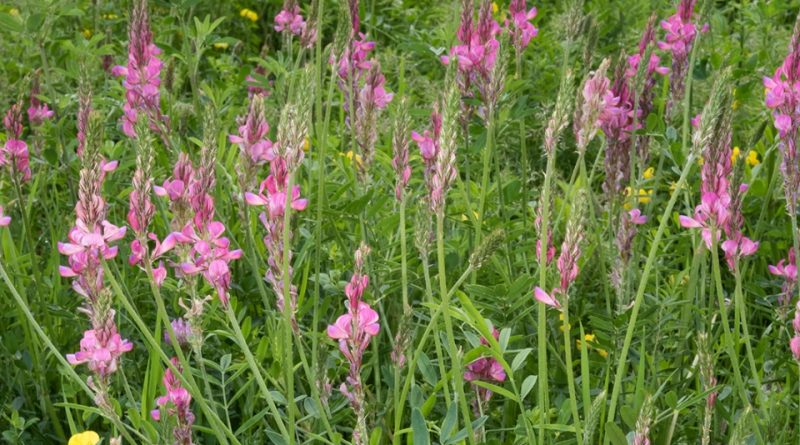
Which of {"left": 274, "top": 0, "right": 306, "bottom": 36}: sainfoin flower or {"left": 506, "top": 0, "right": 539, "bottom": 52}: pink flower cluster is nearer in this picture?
{"left": 506, "top": 0, "right": 539, "bottom": 52}: pink flower cluster

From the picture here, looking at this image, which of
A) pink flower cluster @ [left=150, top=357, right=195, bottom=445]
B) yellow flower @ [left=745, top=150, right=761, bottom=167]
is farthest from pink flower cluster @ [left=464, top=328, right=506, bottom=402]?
yellow flower @ [left=745, top=150, right=761, bottom=167]

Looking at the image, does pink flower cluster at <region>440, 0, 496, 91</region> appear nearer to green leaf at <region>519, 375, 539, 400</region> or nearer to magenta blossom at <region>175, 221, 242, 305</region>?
green leaf at <region>519, 375, 539, 400</region>

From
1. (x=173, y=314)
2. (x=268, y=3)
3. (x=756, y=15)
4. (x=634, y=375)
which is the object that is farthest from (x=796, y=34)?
(x=268, y=3)

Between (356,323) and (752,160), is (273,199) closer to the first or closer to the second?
(356,323)

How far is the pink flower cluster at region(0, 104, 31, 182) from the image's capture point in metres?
2.32

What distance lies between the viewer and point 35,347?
240cm

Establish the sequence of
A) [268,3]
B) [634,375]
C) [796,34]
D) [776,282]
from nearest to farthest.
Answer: [796,34] → [634,375] → [776,282] → [268,3]

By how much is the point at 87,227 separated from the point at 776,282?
171cm

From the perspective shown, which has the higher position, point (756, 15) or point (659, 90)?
point (756, 15)

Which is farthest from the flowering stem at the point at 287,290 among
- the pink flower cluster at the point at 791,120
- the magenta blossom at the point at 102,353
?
the pink flower cluster at the point at 791,120

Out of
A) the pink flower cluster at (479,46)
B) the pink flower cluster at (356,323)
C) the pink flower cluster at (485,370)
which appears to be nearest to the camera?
the pink flower cluster at (356,323)

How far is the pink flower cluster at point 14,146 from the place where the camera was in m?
2.32

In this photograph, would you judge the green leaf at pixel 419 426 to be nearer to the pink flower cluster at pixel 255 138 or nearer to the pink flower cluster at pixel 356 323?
the pink flower cluster at pixel 356 323

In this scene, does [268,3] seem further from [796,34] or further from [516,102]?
[796,34]
